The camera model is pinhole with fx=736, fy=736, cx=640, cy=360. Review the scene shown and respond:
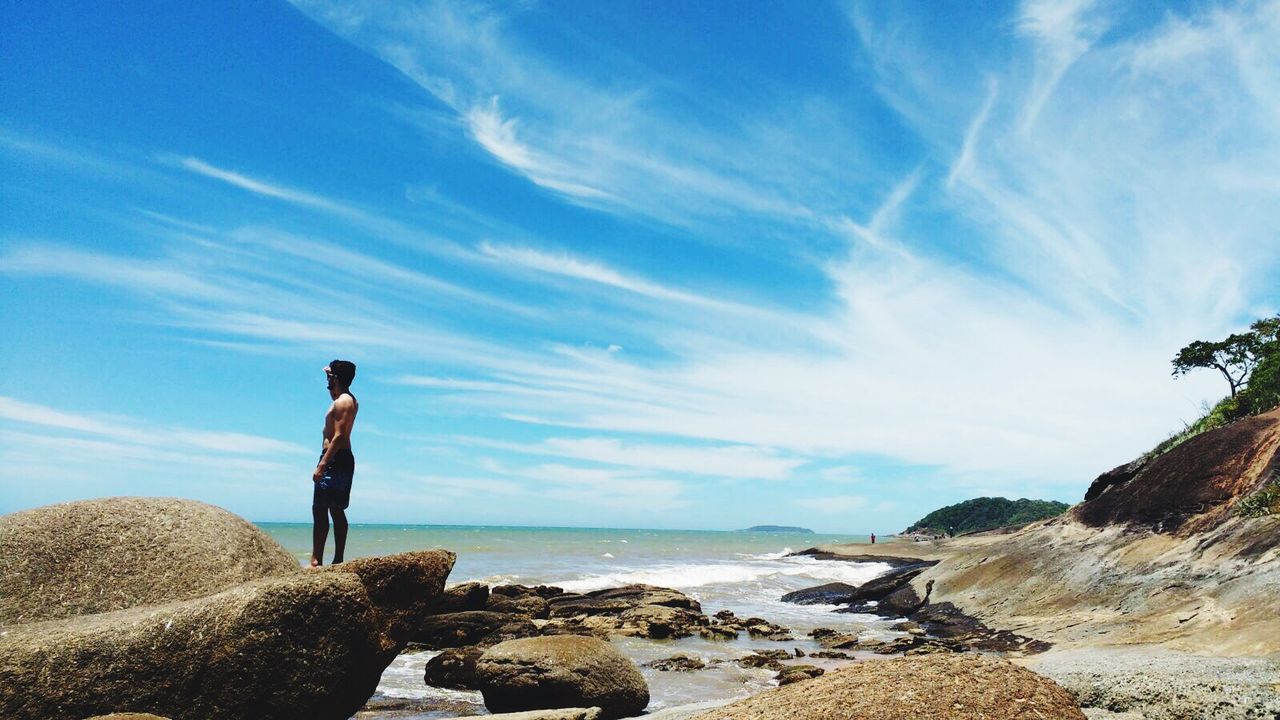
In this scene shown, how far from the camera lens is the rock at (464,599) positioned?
19.4 metres

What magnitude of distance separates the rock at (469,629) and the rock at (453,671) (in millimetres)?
3926

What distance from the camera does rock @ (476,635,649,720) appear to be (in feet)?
33.0

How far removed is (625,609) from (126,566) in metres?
16.6

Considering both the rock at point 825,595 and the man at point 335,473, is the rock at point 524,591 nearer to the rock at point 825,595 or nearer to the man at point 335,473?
the rock at point 825,595

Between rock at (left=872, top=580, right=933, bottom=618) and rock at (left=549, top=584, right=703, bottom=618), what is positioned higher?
rock at (left=872, top=580, right=933, bottom=618)

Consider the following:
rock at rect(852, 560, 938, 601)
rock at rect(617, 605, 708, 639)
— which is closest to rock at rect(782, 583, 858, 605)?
rock at rect(852, 560, 938, 601)

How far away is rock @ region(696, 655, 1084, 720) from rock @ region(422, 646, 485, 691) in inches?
299

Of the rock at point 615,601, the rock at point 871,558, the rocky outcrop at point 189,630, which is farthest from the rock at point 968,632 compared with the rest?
the rock at point 871,558

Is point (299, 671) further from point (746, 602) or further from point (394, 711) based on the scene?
point (746, 602)

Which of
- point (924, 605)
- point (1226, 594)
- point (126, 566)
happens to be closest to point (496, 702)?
point (126, 566)

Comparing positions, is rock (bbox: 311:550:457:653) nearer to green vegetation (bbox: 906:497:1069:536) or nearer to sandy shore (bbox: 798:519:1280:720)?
sandy shore (bbox: 798:519:1280:720)

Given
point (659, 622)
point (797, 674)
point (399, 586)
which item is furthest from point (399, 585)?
point (659, 622)

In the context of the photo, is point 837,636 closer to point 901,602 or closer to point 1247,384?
point 901,602

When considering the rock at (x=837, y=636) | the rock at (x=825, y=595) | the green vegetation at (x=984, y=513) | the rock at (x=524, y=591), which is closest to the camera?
the rock at (x=837, y=636)
